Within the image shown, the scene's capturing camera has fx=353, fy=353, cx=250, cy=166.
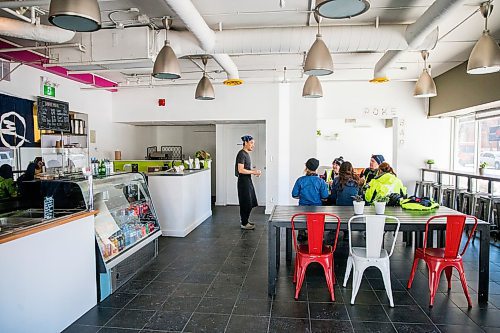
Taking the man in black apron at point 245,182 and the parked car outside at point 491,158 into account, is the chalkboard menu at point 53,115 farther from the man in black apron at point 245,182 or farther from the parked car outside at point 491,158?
the parked car outside at point 491,158

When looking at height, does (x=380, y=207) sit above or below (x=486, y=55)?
below

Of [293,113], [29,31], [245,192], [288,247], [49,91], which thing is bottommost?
[288,247]

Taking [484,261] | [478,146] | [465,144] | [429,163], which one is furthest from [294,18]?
[465,144]

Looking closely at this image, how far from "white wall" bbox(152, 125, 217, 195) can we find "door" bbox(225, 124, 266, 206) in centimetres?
166

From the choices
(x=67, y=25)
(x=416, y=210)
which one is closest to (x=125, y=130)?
(x=67, y=25)

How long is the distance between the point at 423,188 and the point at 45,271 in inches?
299

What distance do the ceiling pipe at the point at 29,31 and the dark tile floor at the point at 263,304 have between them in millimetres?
2848

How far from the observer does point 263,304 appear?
329cm

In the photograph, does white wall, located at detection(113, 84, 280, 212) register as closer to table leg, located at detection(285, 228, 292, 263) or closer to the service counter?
table leg, located at detection(285, 228, 292, 263)

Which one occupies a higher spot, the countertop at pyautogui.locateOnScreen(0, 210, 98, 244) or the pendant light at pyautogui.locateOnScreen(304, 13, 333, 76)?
the pendant light at pyautogui.locateOnScreen(304, 13, 333, 76)

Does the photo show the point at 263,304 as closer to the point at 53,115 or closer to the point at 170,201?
the point at 170,201

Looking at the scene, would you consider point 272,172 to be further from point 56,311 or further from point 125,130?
point 56,311

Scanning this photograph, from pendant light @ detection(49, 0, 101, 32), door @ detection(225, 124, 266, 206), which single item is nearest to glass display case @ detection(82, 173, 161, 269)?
pendant light @ detection(49, 0, 101, 32)

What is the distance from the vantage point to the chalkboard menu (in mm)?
5668
